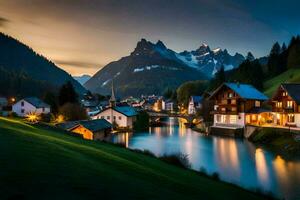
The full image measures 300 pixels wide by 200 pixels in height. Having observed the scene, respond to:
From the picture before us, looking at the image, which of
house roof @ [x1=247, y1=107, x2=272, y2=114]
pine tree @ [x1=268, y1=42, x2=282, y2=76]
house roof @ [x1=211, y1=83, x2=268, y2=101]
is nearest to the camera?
house roof @ [x1=247, y1=107, x2=272, y2=114]

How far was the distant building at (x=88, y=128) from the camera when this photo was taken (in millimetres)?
57594

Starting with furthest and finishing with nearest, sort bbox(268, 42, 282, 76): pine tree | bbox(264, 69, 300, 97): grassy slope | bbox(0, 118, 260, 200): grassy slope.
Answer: bbox(268, 42, 282, 76): pine tree
bbox(264, 69, 300, 97): grassy slope
bbox(0, 118, 260, 200): grassy slope

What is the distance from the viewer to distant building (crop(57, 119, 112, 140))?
189 feet

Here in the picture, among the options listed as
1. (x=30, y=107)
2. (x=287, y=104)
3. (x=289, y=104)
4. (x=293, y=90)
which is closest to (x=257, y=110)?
(x=287, y=104)

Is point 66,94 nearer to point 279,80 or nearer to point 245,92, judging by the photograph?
point 245,92

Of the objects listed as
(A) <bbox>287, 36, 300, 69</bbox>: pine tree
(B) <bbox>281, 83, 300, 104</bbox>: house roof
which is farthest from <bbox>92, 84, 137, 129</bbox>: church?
(A) <bbox>287, 36, 300, 69</bbox>: pine tree

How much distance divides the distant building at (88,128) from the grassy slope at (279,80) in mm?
56573

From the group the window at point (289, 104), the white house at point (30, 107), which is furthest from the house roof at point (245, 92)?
the white house at point (30, 107)

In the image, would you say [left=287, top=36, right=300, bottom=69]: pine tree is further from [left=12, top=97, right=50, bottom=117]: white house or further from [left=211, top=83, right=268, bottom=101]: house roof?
[left=12, top=97, right=50, bottom=117]: white house

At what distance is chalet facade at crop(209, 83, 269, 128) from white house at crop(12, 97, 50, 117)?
4794 centimetres

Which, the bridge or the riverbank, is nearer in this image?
the riverbank

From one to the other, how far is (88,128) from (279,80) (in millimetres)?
73285

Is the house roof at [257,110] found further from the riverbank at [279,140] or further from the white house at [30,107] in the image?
the white house at [30,107]

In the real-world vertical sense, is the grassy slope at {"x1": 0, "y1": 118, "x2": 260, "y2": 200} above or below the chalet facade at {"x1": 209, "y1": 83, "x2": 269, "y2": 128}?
below
